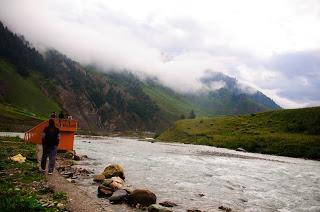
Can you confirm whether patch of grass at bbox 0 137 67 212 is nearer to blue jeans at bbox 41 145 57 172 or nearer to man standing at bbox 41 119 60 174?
blue jeans at bbox 41 145 57 172

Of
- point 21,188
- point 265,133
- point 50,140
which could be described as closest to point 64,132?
point 50,140

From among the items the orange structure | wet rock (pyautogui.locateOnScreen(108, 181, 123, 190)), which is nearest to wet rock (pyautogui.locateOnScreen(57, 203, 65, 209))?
wet rock (pyautogui.locateOnScreen(108, 181, 123, 190))

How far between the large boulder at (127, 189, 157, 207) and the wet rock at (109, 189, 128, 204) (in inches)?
14.9

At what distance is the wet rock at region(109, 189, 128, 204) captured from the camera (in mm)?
21281

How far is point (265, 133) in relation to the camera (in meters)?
112

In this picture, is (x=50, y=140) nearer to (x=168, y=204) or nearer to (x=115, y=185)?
(x=115, y=185)

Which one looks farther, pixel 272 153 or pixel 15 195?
pixel 272 153

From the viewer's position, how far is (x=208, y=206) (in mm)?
23406

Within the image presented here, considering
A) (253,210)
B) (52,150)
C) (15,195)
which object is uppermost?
(52,150)

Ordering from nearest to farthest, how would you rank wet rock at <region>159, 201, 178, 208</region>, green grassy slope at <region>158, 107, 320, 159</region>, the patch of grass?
the patch of grass → wet rock at <region>159, 201, 178, 208</region> → green grassy slope at <region>158, 107, 320, 159</region>

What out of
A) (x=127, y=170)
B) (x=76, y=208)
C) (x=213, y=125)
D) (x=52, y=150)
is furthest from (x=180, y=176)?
(x=213, y=125)

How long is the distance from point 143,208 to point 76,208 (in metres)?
4.66

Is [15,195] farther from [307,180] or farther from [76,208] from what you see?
[307,180]

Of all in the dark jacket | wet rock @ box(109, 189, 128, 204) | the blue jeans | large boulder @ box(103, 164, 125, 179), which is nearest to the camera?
wet rock @ box(109, 189, 128, 204)
